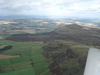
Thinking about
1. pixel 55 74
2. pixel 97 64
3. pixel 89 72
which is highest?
pixel 97 64

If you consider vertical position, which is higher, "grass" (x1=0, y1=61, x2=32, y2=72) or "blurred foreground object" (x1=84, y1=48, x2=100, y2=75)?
"blurred foreground object" (x1=84, y1=48, x2=100, y2=75)

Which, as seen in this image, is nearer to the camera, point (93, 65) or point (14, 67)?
point (93, 65)

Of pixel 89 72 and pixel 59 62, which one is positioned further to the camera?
pixel 59 62

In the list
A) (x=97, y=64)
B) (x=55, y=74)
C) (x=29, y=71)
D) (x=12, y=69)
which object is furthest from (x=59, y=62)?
(x=97, y=64)

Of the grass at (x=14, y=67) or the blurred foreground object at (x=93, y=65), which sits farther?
the grass at (x=14, y=67)

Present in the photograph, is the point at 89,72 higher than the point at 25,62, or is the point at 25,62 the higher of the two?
the point at 89,72

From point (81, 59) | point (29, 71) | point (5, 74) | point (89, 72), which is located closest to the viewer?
point (89, 72)

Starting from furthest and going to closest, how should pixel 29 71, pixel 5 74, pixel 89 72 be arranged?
pixel 29 71 → pixel 5 74 → pixel 89 72

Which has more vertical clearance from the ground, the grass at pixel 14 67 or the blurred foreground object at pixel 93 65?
the blurred foreground object at pixel 93 65

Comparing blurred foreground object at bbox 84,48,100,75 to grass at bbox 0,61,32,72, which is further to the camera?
grass at bbox 0,61,32,72

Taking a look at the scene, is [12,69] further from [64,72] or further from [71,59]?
[71,59]

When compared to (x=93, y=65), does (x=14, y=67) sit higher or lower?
lower
